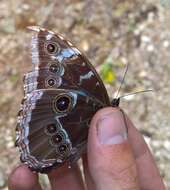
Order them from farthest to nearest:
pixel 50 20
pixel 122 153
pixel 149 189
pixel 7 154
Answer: pixel 50 20, pixel 7 154, pixel 149 189, pixel 122 153

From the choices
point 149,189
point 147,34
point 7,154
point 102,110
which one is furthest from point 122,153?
point 147,34

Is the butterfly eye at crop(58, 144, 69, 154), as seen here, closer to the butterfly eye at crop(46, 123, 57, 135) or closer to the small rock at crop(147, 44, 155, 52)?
the butterfly eye at crop(46, 123, 57, 135)

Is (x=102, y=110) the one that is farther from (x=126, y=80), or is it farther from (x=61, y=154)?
(x=126, y=80)

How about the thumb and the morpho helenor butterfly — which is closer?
the thumb

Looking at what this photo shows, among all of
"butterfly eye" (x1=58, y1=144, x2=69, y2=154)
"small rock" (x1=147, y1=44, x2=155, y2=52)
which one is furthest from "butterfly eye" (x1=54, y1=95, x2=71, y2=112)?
"small rock" (x1=147, y1=44, x2=155, y2=52)

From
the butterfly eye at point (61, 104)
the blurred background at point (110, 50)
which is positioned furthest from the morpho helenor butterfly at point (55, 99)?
the blurred background at point (110, 50)

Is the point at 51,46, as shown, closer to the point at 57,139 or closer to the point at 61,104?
the point at 61,104

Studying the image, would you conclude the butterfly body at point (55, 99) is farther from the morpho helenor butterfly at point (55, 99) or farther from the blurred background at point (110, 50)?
the blurred background at point (110, 50)

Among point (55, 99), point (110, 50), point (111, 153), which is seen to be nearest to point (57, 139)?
point (55, 99)
